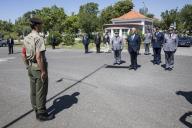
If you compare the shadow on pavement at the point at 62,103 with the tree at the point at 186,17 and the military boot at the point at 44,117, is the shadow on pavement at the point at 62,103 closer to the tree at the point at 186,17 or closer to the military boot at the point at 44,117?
the military boot at the point at 44,117

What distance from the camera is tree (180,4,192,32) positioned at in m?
57.3

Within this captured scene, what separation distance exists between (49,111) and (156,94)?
336 centimetres

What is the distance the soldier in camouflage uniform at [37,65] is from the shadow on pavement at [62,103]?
0.66 metres

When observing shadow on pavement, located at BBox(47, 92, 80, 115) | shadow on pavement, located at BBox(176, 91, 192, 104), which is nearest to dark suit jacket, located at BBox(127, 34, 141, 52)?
shadow on pavement, located at BBox(176, 91, 192, 104)

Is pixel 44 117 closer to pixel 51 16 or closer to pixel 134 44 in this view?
pixel 134 44

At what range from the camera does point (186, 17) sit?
58.2 meters

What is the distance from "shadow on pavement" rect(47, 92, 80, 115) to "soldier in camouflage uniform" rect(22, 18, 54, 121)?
2.17ft

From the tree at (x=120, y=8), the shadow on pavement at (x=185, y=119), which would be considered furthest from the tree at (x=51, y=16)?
the shadow on pavement at (x=185, y=119)

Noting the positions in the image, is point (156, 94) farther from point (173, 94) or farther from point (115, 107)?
point (115, 107)

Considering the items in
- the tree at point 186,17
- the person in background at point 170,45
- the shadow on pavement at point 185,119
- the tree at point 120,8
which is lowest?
the shadow on pavement at point 185,119

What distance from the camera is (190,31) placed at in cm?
5881

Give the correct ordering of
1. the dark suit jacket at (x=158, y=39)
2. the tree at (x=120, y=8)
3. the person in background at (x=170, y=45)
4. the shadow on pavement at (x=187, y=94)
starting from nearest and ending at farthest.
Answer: the shadow on pavement at (x=187, y=94) < the person in background at (x=170, y=45) < the dark suit jacket at (x=158, y=39) < the tree at (x=120, y=8)

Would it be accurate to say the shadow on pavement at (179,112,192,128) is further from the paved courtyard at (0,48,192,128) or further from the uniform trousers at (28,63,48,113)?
the uniform trousers at (28,63,48,113)

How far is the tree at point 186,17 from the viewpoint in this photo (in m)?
57.3
